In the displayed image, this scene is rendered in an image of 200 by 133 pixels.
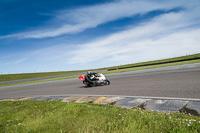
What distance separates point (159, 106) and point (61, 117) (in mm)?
3284

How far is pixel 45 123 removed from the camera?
4.32 metres

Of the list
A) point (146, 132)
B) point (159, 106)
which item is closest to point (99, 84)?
point (159, 106)

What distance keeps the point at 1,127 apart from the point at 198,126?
5.12 meters

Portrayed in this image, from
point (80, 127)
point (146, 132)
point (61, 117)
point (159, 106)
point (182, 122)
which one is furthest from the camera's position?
point (159, 106)

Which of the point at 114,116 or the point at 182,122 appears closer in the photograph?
the point at 182,122

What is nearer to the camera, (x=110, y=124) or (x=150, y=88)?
(x=110, y=124)

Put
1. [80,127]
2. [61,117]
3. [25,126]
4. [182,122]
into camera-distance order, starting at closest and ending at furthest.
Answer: [182,122], [80,127], [25,126], [61,117]

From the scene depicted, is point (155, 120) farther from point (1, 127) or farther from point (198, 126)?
point (1, 127)

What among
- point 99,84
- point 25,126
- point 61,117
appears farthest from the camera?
point 99,84

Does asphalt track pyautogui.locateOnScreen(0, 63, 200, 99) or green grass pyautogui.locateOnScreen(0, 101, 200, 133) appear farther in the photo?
asphalt track pyautogui.locateOnScreen(0, 63, 200, 99)

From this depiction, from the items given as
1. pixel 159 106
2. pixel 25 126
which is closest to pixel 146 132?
pixel 159 106

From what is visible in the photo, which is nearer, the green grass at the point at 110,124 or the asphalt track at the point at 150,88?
the green grass at the point at 110,124

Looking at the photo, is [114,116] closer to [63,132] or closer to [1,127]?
[63,132]

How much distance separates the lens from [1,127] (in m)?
4.39
